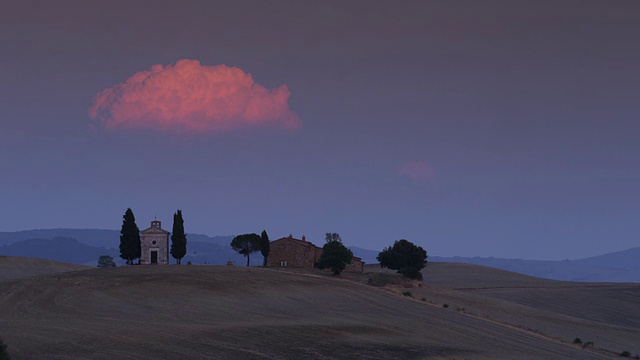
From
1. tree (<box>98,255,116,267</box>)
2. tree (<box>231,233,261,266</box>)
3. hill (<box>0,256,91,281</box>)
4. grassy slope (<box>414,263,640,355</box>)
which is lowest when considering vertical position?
grassy slope (<box>414,263,640,355</box>)

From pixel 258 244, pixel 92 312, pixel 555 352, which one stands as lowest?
pixel 555 352

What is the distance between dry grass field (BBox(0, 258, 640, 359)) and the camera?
143ft

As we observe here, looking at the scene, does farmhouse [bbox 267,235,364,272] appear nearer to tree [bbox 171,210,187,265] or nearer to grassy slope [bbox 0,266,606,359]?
tree [bbox 171,210,187,265]

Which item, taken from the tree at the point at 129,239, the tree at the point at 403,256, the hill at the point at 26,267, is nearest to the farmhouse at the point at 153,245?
the tree at the point at 129,239

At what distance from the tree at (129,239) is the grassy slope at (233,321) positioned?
720 inches

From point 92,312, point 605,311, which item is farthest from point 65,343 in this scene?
point 605,311

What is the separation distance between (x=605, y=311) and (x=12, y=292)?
84442 mm

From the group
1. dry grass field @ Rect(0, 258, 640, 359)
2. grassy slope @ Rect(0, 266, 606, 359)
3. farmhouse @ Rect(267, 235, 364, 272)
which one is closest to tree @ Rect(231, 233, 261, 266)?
farmhouse @ Rect(267, 235, 364, 272)

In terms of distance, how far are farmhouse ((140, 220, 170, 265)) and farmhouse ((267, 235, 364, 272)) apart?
1850cm

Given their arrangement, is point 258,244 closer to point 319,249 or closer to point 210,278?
point 319,249

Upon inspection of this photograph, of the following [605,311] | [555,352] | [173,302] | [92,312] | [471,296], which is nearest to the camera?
[92,312]

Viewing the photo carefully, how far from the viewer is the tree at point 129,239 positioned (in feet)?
358

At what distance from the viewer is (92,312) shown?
57188 mm

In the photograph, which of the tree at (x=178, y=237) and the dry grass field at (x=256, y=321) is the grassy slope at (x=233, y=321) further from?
the tree at (x=178, y=237)
